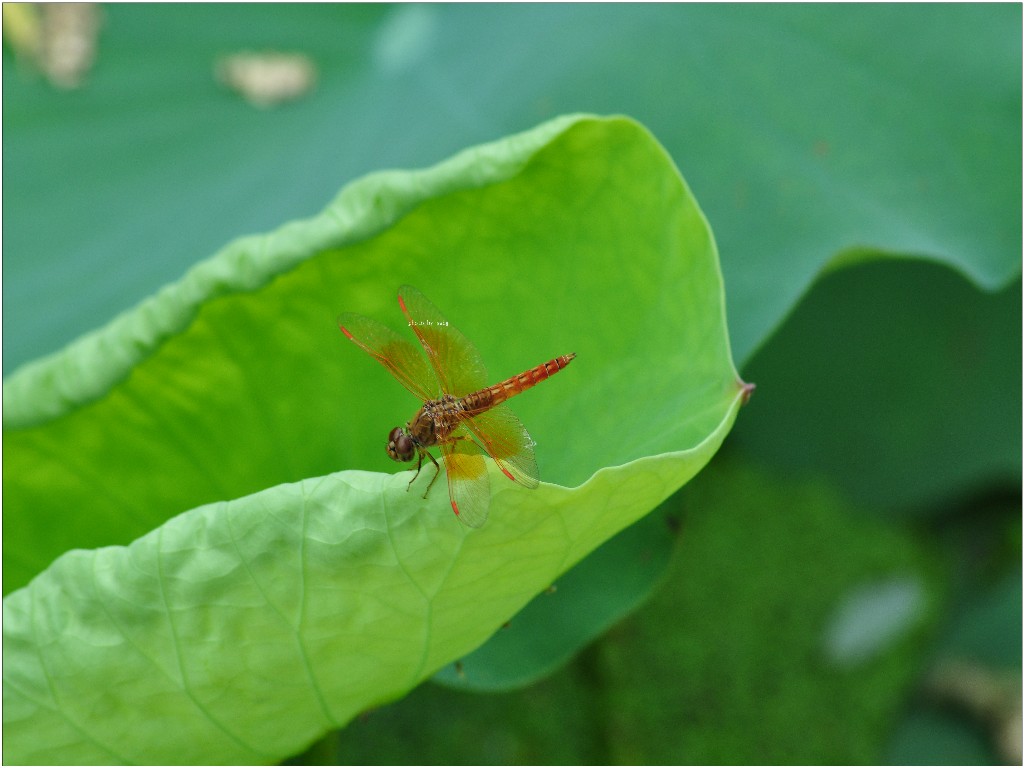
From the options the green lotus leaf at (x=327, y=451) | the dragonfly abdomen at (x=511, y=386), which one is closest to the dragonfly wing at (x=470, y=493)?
the green lotus leaf at (x=327, y=451)

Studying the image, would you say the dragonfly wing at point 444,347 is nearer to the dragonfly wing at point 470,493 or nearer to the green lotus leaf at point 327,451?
the green lotus leaf at point 327,451

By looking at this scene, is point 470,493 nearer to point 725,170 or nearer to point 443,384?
point 443,384

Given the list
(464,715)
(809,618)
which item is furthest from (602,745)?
(809,618)

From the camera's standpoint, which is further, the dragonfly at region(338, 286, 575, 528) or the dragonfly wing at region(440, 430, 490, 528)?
the dragonfly at region(338, 286, 575, 528)

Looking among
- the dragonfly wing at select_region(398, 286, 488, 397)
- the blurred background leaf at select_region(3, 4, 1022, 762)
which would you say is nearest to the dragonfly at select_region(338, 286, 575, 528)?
the dragonfly wing at select_region(398, 286, 488, 397)

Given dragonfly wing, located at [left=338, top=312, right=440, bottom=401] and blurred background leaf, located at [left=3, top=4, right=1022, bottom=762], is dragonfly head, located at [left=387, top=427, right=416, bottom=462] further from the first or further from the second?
blurred background leaf, located at [left=3, top=4, right=1022, bottom=762]

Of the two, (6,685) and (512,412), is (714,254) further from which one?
(6,685)

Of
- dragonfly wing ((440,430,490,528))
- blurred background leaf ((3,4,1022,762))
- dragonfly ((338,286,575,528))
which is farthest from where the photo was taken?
blurred background leaf ((3,4,1022,762))

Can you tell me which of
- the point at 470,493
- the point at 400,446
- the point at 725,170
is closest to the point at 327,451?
the point at 400,446
